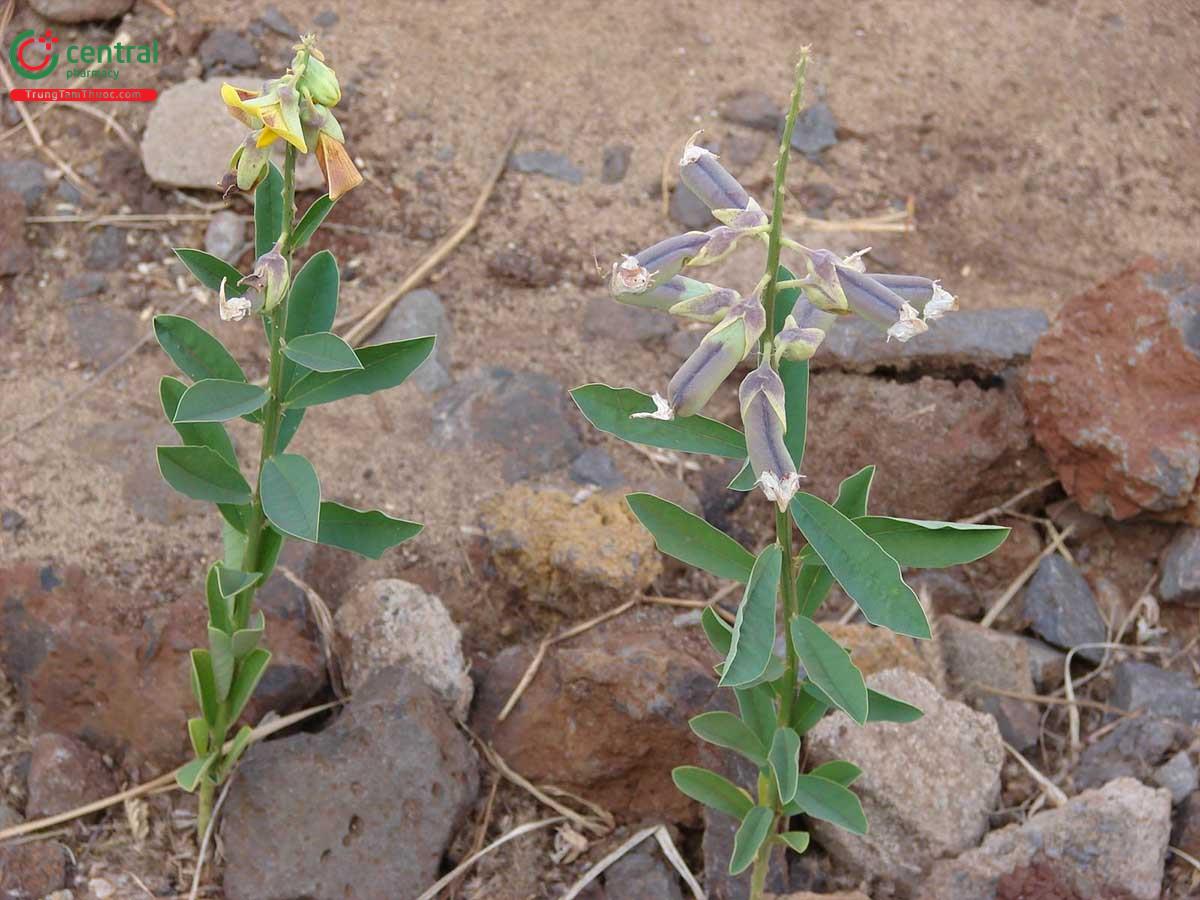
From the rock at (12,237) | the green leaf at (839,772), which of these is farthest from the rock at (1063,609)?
the rock at (12,237)

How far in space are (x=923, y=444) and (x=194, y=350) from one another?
1.99 m

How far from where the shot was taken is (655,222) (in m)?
4.40

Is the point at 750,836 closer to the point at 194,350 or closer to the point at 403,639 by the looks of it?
the point at 403,639

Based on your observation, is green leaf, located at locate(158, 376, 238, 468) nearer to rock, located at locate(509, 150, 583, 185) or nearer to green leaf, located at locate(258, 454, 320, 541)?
green leaf, located at locate(258, 454, 320, 541)

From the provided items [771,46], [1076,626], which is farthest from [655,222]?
[1076,626]

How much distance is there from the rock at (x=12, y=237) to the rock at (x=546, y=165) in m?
1.54

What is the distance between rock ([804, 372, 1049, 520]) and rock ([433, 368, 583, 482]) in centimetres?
69

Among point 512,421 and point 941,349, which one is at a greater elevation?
point 941,349

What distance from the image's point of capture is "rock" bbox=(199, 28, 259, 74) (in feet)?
15.2

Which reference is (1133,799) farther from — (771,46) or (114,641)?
(771,46)

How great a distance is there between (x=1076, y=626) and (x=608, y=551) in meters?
1.26

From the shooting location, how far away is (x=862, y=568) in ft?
6.79

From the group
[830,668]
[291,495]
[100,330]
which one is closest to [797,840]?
[830,668]

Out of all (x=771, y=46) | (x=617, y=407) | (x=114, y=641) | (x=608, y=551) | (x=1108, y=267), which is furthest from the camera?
(x=771, y=46)
